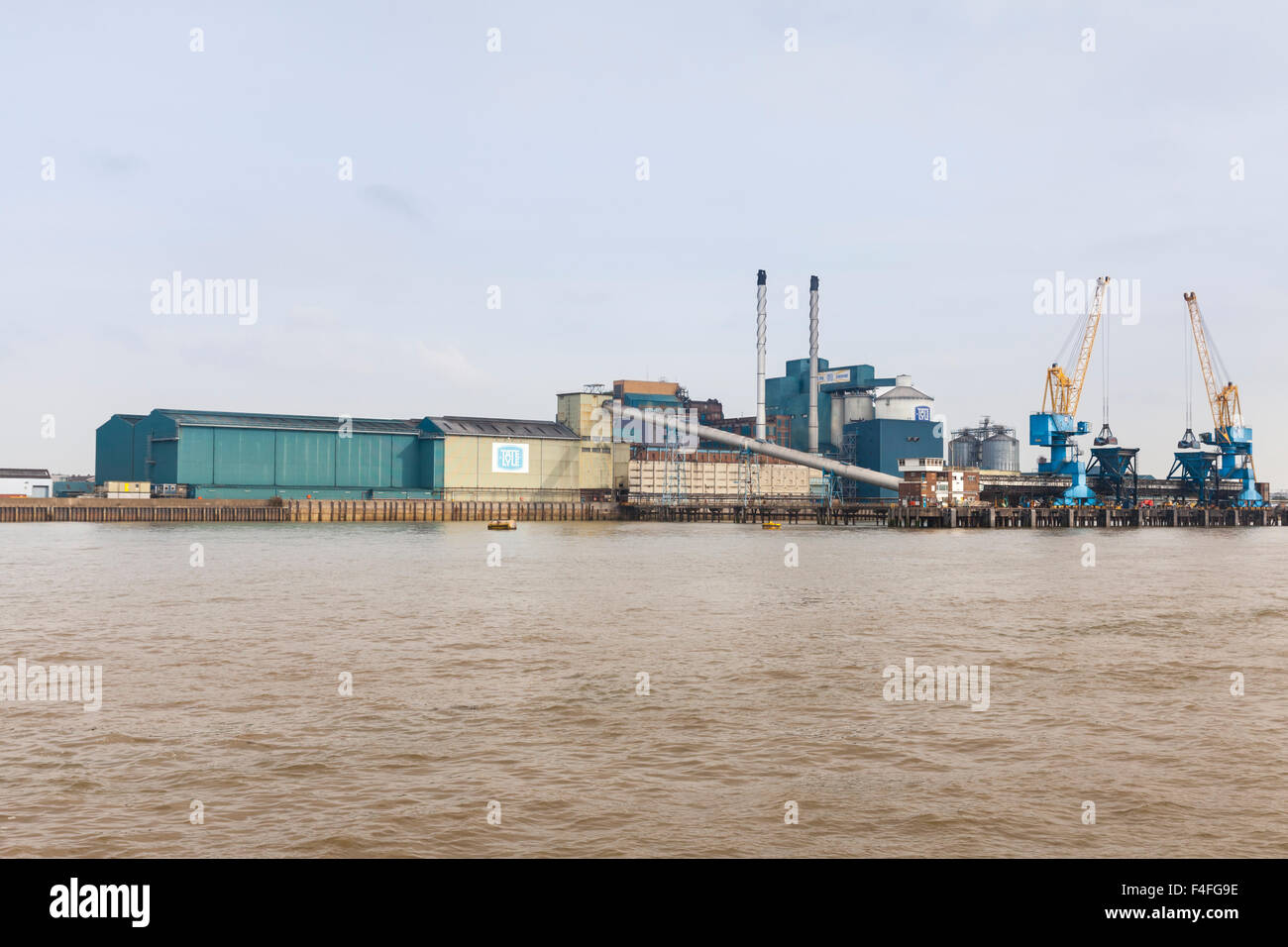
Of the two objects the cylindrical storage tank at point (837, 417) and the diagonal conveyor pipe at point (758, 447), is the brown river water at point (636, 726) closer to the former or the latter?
the diagonal conveyor pipe at point (758, 447)

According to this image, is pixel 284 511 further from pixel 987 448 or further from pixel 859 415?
pixel 987 448

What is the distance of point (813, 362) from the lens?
161125 millimetres

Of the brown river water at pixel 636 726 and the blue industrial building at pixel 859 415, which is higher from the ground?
the blue industrial building at pixel 859 415

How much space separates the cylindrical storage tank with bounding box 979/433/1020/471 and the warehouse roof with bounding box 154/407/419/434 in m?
104

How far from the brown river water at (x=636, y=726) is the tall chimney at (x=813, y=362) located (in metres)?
127

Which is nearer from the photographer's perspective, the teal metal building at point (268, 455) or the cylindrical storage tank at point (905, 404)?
the teal metal building at point (268, 455)

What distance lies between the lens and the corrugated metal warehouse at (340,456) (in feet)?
366

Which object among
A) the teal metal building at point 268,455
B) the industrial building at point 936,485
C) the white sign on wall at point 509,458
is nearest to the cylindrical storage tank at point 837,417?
the industrial building at point 936,485

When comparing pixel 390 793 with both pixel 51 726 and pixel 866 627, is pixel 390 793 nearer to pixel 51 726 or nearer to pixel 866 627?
pixel 51 726

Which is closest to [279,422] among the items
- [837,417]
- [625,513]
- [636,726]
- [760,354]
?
[625,513]
